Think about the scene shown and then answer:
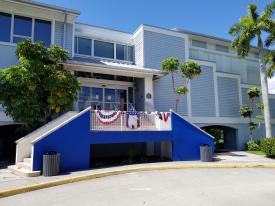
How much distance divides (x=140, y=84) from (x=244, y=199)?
12345 mm

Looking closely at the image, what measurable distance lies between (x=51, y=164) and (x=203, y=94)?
1453 centimetres

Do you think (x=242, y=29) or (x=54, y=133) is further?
(x=242, y=29)

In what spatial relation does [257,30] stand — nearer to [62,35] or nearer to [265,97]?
[265,97]

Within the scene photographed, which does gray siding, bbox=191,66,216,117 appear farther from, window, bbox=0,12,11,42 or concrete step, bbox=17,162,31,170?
window, bbox=0,12,11,42

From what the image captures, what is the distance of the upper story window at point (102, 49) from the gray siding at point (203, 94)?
5.74 m

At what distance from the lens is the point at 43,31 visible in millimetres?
16578

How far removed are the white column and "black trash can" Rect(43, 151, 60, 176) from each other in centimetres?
845

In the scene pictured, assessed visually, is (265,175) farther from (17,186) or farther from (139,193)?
(17,186)

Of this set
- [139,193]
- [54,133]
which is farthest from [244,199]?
[54,133]

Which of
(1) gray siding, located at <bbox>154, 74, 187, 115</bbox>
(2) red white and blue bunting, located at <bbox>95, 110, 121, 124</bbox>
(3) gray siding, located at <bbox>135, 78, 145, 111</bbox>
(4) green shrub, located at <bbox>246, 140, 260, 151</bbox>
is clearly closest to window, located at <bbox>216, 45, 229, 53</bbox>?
(1) gray siding, located at <bbox>154, 74, 187, 115</bbox>

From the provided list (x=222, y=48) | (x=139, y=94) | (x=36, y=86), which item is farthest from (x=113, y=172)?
(x=222, y=48)

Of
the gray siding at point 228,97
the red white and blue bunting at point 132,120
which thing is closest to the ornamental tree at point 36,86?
the red white and blue bunting at point 132,120

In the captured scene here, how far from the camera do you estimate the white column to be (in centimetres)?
1769

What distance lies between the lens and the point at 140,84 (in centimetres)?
1848
